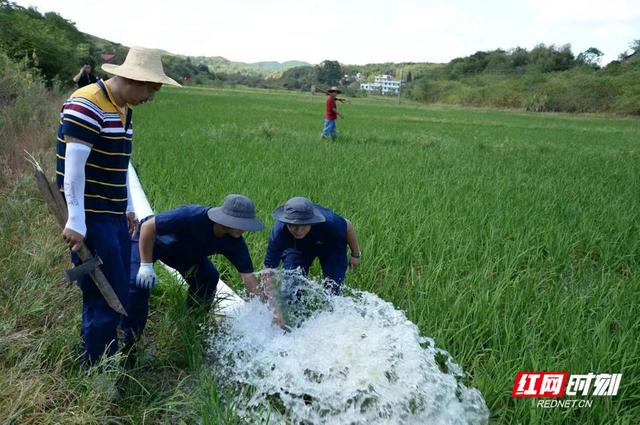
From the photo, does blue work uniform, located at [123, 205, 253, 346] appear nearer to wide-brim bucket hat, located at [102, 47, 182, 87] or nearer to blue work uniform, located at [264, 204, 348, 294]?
blue work uniform, located at [264, 204, 348, 294]

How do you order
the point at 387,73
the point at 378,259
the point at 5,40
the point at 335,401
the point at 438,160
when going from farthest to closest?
1. the point at 387,73
2. the point at 5,40
3. the point at 438,160
4. the point at 378,259
5. the point at 335,401

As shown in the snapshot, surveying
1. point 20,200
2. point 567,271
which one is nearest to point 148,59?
point 567,271

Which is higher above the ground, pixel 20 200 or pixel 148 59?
pixel 148 59

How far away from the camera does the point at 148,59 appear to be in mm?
1845

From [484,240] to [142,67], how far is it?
2606 mm

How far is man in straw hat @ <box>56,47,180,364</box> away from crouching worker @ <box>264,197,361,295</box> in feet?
2.66

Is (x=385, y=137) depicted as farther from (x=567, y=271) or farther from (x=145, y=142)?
(x=567, y=271)

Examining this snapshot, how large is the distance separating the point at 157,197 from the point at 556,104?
1332 inches

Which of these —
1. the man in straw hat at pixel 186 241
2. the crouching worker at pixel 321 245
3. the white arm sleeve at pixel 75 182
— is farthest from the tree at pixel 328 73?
the white arm sleeve at pixel 75 182

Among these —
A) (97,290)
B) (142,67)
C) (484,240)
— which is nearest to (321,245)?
(97,290)

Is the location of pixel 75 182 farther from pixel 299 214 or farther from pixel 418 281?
pixel 418 281

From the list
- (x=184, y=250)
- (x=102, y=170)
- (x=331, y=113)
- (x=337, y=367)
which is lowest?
(x=337, y=367)

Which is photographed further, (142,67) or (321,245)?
(321,245)

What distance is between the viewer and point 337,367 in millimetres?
2031
